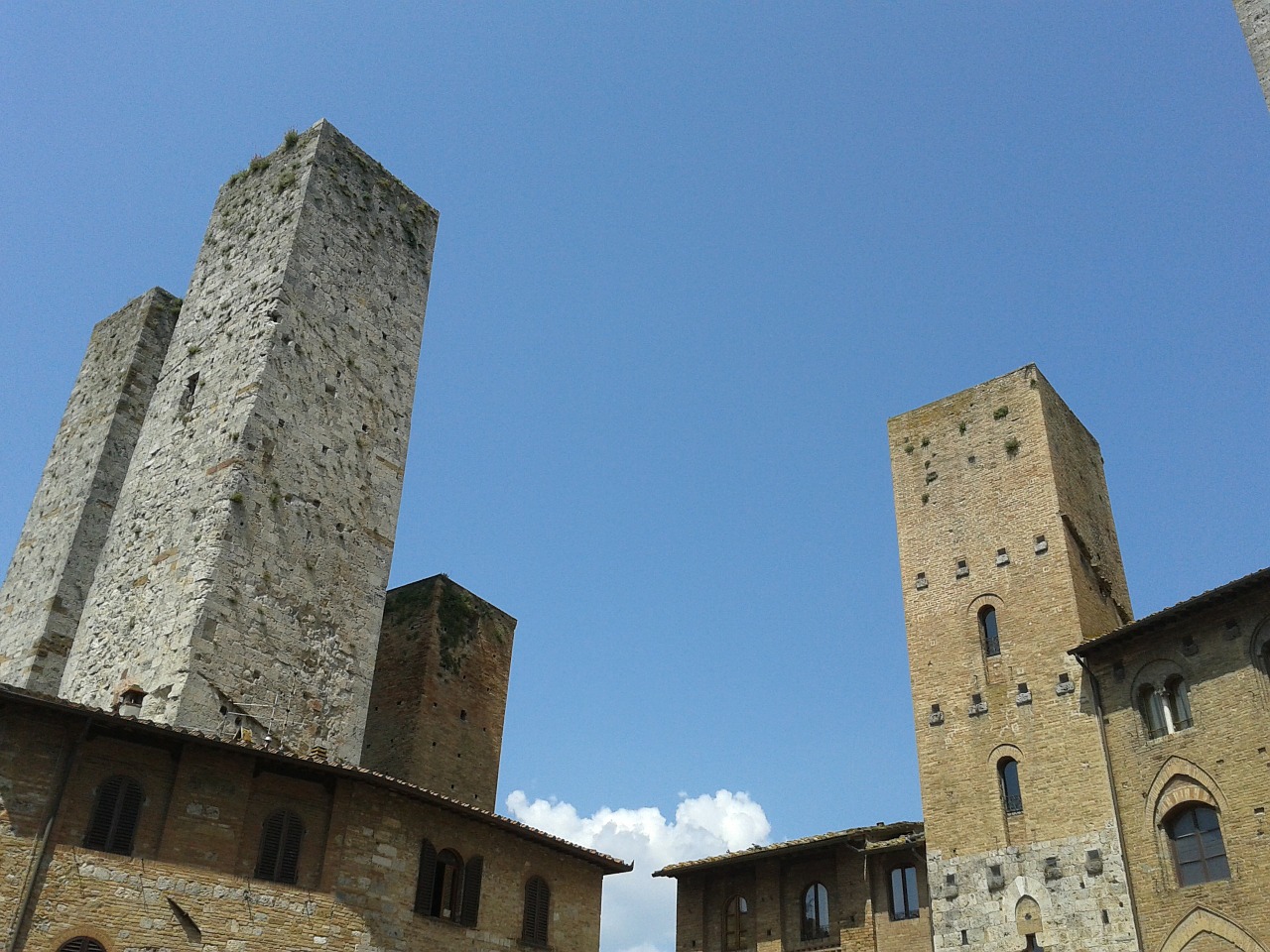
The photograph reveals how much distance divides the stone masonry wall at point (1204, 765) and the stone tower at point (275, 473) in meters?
14.1

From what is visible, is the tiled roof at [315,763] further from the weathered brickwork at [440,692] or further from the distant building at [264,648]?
the weathered brickwork at [440,692]

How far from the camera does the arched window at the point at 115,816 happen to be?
1365cm

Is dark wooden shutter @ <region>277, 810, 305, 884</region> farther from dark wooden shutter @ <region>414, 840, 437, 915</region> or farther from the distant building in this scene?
dark wooden shutter @ <region>414, 840, 437, 915</region>

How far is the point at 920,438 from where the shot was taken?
27688mm

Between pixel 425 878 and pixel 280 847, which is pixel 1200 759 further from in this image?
pixel 280 847

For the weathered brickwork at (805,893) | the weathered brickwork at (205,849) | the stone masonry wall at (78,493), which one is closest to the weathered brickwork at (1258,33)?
the weathered brickwork at (805,893)

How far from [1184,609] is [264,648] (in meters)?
16.0

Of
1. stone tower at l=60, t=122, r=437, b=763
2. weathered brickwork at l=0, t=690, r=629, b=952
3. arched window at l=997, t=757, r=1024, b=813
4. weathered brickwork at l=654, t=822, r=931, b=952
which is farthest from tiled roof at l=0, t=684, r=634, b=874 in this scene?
arched window at l=997, t=757, r=1024, b=813

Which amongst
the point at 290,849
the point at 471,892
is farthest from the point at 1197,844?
the point at 290,849

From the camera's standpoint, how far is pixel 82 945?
1301 cm

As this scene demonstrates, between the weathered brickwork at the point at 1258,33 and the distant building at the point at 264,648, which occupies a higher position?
the weathered brickwork at the point at 1258,33

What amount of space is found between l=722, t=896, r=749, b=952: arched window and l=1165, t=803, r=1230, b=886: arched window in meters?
10.2

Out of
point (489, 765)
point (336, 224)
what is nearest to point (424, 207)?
point (336, 224)

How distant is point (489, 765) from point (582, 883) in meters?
5.26
